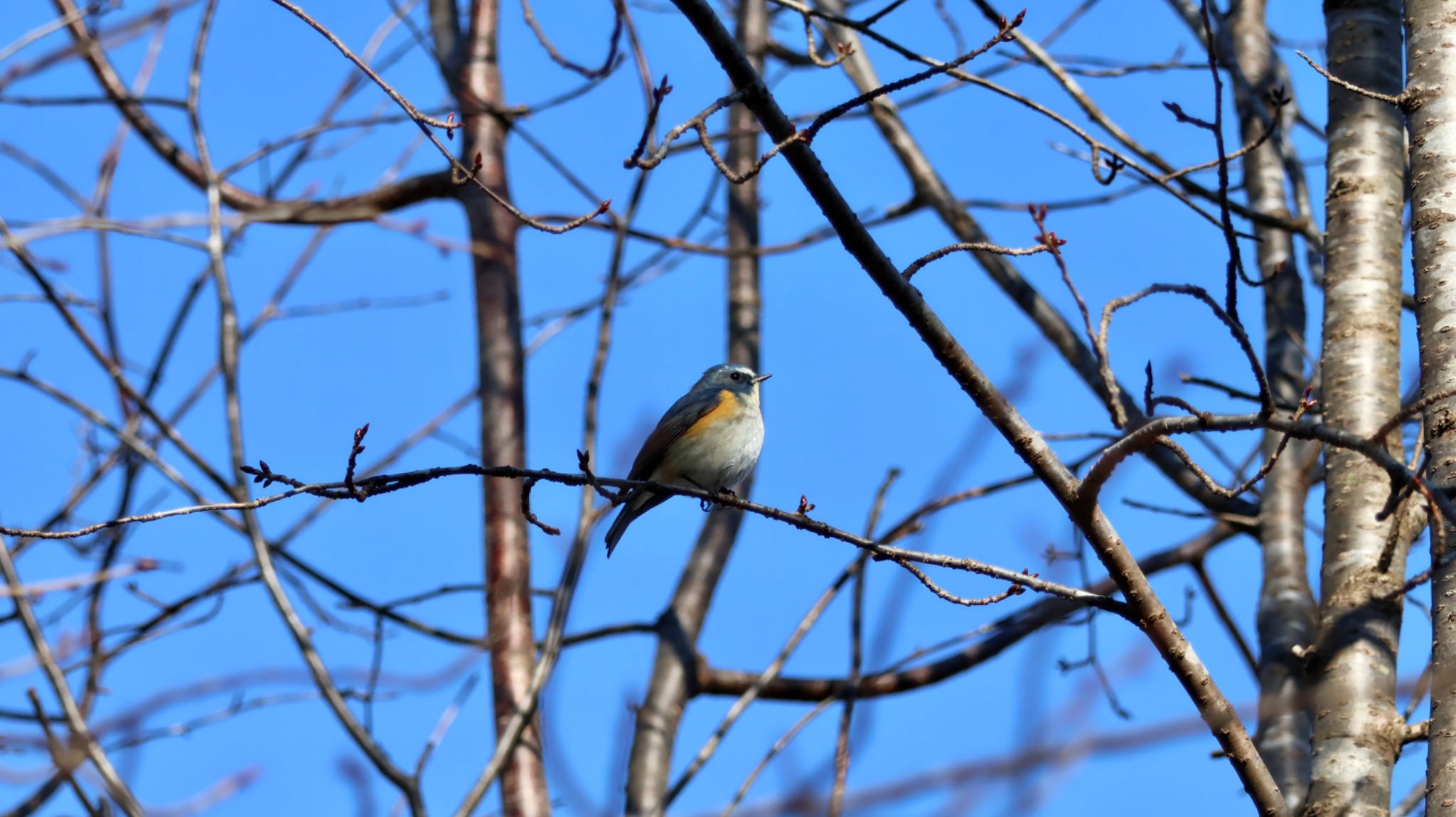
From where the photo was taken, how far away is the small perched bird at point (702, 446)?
5.96m

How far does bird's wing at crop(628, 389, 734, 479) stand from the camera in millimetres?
6227

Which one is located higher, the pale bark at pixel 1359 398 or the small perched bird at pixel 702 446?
the small perched bird at pixel 702 446

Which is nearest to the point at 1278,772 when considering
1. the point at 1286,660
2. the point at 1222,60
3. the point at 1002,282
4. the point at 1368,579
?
the point at 1286,660

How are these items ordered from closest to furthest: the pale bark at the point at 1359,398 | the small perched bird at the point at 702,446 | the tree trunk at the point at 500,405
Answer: the pale bark at the point at 1359,398 < the tree trunk at the point at 500,405 < the small perched bird at the point at 702,446

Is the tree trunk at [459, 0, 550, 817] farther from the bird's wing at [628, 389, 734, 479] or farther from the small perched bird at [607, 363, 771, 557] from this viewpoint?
the bird's wing at [628, 389, 734, 479]

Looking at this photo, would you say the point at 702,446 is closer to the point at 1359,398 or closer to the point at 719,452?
the point at 719,452

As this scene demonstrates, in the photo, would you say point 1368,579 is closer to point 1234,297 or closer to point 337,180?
point 1234,297

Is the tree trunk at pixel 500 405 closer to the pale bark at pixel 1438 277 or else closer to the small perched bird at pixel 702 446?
the small perched bird at pixel 702 446

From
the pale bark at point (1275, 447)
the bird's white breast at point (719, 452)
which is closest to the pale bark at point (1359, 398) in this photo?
the pale bark at point (1275, 447)

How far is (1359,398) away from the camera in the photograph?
152 inches

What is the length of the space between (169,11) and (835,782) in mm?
4229

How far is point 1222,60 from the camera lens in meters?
5.80

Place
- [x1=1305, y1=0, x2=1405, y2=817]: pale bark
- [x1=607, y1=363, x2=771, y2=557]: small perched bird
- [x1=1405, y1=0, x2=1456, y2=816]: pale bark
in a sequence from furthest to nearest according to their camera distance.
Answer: [x1=607, y1=363, x2=771, y2=557]: small perched bird
[x1=1305, y1=0, x2=1405, y2=817]: pale bark
[x1=1405, y1=0, x2=1456, y2=816]: pale bark

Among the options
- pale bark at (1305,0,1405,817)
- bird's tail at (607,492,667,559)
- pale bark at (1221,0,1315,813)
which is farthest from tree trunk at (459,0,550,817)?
pale bark at (1305,0,1405,817)
